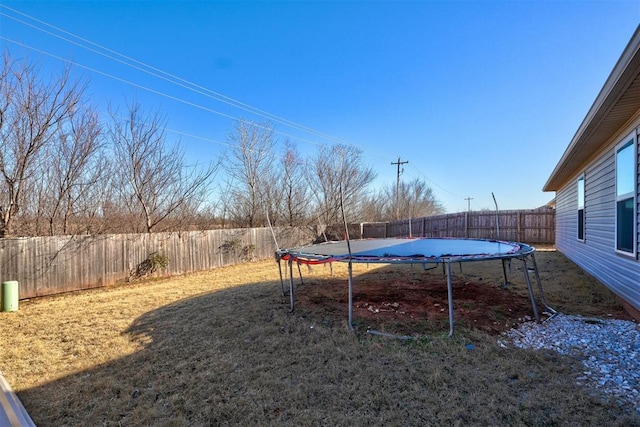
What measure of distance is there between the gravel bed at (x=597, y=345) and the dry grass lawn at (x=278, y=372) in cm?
16

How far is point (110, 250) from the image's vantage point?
23.1 ft

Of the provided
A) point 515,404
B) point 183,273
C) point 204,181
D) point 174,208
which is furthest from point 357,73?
point 515,404

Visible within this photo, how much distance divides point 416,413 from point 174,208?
927cm

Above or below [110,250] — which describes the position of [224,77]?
above

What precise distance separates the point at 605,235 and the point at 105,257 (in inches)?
373

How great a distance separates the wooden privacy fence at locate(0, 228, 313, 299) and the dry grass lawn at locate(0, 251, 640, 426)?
1.51 metres

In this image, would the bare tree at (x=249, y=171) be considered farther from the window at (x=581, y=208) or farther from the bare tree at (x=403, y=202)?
the window at (x=581, y=208)

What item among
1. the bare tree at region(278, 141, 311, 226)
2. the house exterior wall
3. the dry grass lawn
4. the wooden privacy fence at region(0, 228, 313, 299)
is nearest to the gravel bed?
the dry grass lawn

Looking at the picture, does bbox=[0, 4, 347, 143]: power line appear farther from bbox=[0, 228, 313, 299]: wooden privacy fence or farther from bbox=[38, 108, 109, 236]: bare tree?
bbox=[0, 228, 313, 299]: wooden privacy fence

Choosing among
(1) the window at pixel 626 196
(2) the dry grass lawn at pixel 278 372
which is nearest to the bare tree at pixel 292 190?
(2) the dry grass lawn at pixel 278 372

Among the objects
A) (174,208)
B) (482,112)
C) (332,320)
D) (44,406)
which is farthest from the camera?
(482,112)

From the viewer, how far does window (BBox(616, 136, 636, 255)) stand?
370cm

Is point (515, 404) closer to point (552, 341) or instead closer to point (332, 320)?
point (552, 341)

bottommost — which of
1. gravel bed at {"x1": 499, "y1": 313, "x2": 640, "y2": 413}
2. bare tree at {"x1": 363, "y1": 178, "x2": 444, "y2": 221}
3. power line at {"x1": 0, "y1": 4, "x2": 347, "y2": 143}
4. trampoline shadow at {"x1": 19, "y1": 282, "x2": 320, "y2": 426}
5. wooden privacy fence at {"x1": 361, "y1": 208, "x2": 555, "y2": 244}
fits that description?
trampoline shadow at {"x1": 19, "y1": 282, "x2": 320, "y2": 426}
